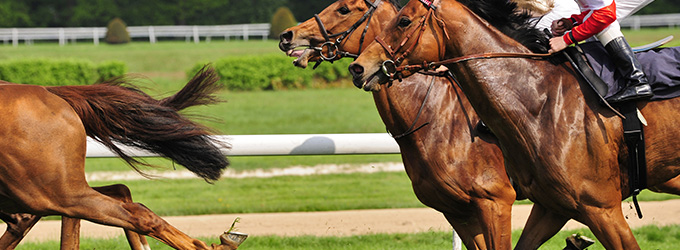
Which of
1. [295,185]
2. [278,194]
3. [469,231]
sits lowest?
[295,185]

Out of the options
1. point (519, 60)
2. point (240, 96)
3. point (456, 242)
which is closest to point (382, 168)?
point (456, 242)

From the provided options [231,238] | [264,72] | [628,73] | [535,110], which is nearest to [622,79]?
[628,73]

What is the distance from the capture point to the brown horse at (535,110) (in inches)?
143

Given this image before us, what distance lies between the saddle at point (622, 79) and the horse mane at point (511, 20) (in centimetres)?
15

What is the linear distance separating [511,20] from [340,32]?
4.07ft

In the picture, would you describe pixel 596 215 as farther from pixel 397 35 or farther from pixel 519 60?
pixel 397 35

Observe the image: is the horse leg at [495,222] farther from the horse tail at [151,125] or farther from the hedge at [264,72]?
the hedge at [264,72]

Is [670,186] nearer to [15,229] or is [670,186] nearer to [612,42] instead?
[612,42]

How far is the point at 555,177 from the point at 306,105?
14.9m

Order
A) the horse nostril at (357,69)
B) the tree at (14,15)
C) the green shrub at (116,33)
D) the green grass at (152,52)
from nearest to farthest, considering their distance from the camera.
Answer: the horse nostril at (357,69) → the green grass at (152,52) → the green shrub at (116,33) → the tree at (14,15)

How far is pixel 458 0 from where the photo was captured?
379 centimetres

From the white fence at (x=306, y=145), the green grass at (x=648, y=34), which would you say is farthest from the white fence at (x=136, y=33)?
the white fence at (x=306, y=145)

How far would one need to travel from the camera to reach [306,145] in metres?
6.10

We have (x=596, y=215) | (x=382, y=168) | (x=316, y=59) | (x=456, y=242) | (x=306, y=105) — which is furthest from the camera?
(x=306, y=105)
